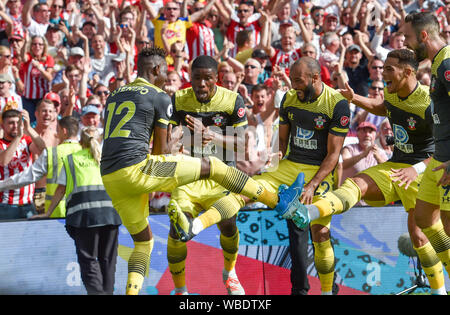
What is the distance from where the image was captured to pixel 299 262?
7.96m

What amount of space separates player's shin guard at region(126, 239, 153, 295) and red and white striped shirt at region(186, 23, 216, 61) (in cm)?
681

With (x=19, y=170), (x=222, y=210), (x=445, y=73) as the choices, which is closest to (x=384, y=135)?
(x=222, y=210)

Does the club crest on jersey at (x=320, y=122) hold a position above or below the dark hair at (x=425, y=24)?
below

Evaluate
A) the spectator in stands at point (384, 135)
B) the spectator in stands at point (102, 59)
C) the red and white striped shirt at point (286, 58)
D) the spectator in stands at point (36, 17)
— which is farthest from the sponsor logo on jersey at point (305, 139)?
the spectator in stands at point (36, 17)

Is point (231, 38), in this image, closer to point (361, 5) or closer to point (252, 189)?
point (361, 5)

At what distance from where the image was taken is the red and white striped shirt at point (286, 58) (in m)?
12.3

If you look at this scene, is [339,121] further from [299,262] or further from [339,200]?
[299,262]

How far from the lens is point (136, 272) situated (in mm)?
6918

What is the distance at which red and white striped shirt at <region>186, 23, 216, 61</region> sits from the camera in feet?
43.4

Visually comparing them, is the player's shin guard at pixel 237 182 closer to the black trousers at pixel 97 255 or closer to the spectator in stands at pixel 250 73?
the black trousers at pixel 97 255

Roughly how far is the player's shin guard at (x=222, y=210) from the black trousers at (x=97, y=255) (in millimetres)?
1598

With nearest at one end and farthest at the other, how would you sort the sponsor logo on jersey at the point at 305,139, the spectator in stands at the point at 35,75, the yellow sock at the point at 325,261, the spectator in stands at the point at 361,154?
the yellow sock at the point at 325,261
the sponsor logo on jersey at the point at 305,139
the spectator in stands at the point at 361,154
the spectator in stands at the point at 35,75
